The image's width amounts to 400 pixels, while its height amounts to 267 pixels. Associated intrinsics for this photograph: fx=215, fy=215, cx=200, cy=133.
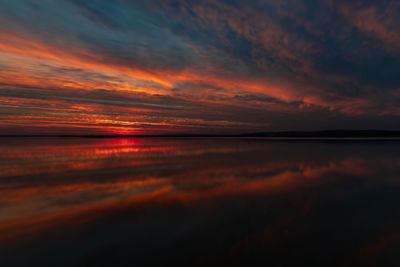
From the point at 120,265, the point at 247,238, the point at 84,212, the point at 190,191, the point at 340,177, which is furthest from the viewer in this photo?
the point at 340,177

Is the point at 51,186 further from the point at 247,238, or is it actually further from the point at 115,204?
the point at 247,238

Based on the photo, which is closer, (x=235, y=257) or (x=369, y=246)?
(x=235, y=257)

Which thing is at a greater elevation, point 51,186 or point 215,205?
point 215,205

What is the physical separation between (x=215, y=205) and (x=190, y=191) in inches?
75.6

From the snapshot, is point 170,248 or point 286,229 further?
point 286,229

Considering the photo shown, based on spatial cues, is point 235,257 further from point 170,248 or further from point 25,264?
point 25,264

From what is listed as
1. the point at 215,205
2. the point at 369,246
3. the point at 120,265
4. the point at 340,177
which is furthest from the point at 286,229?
the point at 340,177

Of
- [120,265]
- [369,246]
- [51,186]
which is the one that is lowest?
[51,186]

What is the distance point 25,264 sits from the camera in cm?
407

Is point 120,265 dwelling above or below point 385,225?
below

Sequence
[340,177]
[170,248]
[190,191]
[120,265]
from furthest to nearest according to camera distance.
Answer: [340,177], [190,191], [170,248], [120,265]

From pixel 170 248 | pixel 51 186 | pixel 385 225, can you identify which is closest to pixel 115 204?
pixel 170 248

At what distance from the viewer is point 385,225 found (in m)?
5.70

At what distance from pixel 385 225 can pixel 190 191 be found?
621cm
